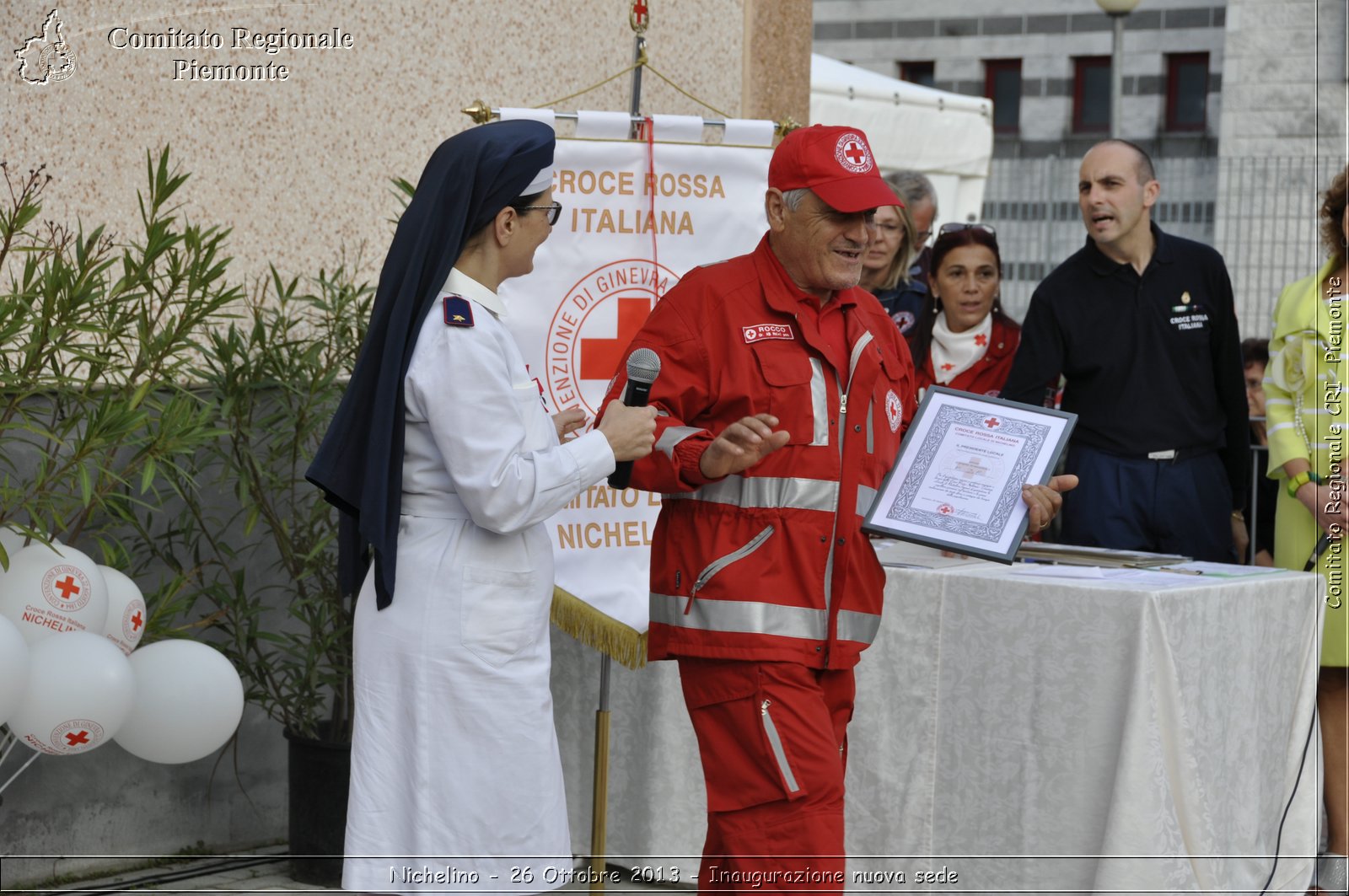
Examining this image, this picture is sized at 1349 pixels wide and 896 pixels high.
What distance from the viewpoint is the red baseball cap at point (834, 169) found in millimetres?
3742

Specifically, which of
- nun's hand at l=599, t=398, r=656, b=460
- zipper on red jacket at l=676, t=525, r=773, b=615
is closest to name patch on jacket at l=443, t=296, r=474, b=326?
nun's hand at l=599, t=398, r=656, b=460

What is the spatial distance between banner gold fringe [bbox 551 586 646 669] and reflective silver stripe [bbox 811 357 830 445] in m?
1.35

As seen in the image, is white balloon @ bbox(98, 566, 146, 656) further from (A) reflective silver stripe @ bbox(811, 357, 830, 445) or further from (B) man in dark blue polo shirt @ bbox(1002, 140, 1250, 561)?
(B) man in dark blue polo shirt @ bbox(1002, 140, 1250, 561)

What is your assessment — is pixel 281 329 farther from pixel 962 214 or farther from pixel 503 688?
pixel 962 214

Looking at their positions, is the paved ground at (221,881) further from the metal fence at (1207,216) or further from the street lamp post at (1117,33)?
the street lamp post at (1117,33)

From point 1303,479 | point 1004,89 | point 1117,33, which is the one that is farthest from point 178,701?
point 1004,89

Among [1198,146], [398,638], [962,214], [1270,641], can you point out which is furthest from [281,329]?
[1198,146]

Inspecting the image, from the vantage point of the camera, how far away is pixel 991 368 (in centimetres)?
595

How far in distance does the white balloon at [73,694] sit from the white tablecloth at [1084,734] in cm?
211

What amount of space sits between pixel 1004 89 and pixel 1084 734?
1932cm

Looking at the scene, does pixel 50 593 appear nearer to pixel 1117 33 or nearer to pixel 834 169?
pixel 834 169

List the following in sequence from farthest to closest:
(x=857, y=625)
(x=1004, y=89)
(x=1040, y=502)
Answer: (x=1004, y=89) → (x=1040, y=502) → (x=857, y=625)

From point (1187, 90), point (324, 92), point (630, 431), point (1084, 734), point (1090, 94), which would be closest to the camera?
point (630, 431)

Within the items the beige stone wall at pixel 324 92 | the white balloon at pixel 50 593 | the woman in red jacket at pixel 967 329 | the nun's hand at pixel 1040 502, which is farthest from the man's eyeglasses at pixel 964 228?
the white balloon at pixel 50 593
